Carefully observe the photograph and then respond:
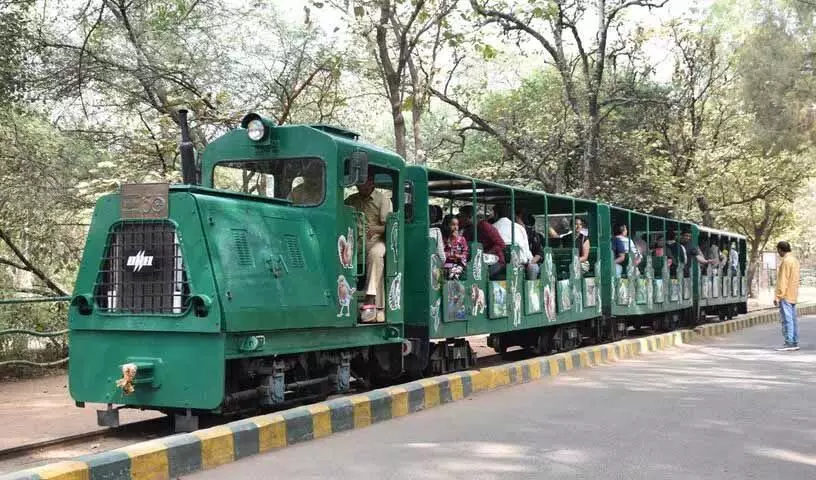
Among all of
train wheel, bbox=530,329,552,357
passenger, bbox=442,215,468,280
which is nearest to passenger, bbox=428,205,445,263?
passenger, bbox=442,215,468,280

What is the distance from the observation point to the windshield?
8.41 m

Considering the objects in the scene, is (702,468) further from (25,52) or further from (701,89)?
(701,89)

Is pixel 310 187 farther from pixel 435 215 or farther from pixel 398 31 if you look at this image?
pixel 398 31

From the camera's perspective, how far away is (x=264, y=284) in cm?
727

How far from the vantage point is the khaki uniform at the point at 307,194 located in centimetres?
837

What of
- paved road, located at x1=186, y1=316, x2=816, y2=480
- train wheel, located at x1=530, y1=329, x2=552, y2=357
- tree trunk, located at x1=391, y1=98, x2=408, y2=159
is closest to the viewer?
paved road, located at x1=186, y1=316, x2=816, y2=480

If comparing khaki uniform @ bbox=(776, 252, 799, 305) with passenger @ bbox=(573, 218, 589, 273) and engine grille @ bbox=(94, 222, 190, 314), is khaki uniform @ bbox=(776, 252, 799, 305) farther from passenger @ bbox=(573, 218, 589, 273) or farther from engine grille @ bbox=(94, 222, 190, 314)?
engine grille @ bbox=(94, 222, 190, 314)

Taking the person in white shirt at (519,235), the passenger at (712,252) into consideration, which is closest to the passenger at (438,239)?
the person in white shirt at (519,235)

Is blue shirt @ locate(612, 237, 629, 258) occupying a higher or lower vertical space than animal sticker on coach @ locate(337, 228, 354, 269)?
higher

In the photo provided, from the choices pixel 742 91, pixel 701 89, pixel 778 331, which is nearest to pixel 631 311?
pixel 778 331

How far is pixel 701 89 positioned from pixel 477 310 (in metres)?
21.7

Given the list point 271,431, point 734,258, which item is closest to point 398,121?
point 271,431

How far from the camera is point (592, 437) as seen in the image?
275 inches

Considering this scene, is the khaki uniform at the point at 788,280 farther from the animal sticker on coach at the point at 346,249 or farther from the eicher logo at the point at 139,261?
the eicher logo at the point at 139,261
